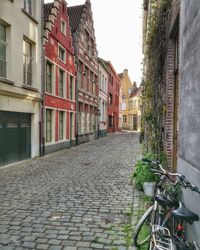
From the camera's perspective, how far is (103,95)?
118 ft

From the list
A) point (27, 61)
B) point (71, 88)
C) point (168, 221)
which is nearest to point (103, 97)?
point (71, 88)

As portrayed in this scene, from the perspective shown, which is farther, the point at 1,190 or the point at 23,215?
the point at 1,190

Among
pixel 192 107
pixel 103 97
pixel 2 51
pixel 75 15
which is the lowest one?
pixel 192 107

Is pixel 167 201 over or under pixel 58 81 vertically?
under

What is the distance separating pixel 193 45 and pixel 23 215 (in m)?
4.23

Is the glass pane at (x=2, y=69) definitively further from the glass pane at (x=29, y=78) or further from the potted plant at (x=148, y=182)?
the potted plant at (x=148, y=182)

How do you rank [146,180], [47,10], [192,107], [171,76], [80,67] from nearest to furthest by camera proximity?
[192,107] → [146,180] → [171,76] → [47,10] → [80,67]

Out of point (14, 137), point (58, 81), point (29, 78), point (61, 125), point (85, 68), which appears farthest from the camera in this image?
point (85, 68)

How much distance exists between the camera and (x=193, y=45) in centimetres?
357

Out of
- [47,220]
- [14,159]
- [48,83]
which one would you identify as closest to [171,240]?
[47,220]

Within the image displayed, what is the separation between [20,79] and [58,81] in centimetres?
546

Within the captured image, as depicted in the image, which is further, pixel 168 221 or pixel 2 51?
pixel 2 51

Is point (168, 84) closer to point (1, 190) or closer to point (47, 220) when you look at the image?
point (47, 220)

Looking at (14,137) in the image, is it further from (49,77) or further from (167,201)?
(167,201)
